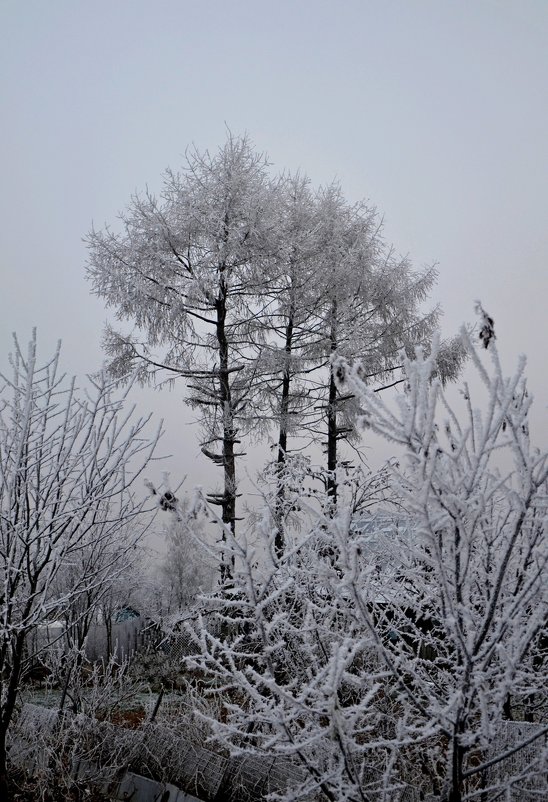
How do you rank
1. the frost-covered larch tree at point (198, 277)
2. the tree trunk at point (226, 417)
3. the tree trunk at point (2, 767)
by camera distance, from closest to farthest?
the tree trunk at point (2, 767), the frost-covered larch tree at point (198, 277), the tree trunk at point (226, 417)

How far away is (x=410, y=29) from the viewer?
2091 cm

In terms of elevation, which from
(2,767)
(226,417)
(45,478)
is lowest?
(2,767)

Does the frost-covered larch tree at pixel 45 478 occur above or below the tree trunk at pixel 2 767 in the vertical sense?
above

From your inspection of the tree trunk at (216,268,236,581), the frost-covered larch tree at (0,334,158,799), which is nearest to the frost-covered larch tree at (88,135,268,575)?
the tree trunk at (216,268,236,581)

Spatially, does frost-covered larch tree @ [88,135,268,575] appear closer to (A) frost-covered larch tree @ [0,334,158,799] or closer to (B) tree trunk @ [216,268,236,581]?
(B) tree trunk @ [216,268,236,581]

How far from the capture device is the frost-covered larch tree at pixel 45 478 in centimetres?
406

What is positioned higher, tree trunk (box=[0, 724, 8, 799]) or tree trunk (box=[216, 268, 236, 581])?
tree trunk (box=[216, 268, 236, 581])

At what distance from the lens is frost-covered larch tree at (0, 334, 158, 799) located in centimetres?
406

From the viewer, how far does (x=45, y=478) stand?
446 cm

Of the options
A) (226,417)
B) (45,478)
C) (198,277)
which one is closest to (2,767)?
(45,478)

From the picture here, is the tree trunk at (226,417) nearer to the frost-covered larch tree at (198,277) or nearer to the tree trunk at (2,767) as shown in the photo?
the frost-covered larch tree at (198,277)

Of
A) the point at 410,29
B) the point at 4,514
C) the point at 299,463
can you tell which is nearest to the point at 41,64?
the point at 410,29

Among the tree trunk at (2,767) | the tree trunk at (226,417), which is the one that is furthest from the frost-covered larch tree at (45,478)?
the tree trunk at (226,417)

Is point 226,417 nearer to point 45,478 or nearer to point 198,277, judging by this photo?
point 198,277
